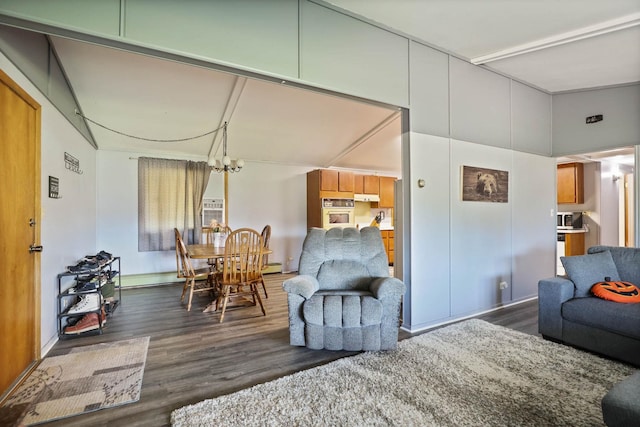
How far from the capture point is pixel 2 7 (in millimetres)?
1528

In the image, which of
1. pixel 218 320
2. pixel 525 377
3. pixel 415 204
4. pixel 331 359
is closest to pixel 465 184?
pixel 415 204

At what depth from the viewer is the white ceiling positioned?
257 cm

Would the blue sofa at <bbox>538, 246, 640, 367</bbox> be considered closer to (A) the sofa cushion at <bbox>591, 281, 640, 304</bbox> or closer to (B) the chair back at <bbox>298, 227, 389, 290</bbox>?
(A) the sofa cushion at <bbox>591, 281, 640, 304</bbox>

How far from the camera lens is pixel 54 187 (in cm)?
268

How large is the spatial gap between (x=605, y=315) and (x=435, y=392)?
1.64m

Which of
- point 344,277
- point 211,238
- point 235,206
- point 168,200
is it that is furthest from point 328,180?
point 344,277

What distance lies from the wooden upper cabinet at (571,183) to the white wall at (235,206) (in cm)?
530

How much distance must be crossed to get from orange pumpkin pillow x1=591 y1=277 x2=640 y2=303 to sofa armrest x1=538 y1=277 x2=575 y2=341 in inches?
7.1

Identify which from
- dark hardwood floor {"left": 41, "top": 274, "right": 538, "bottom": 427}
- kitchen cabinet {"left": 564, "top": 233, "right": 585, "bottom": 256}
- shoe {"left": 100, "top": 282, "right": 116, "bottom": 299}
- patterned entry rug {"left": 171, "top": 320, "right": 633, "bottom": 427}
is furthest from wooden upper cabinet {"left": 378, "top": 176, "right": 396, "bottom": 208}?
shoe {"left": 100, "top": 282, "right": 116, "bottom": 299}

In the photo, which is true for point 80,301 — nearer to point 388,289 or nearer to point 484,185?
point 388,289

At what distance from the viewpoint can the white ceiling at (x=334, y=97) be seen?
2.57 m

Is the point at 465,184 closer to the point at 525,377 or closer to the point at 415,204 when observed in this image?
the point at 415,204

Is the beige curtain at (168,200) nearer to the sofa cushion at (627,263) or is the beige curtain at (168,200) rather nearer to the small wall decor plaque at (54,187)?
the small wall decor plaque at (54,187)

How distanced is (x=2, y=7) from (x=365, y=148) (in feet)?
15.7
